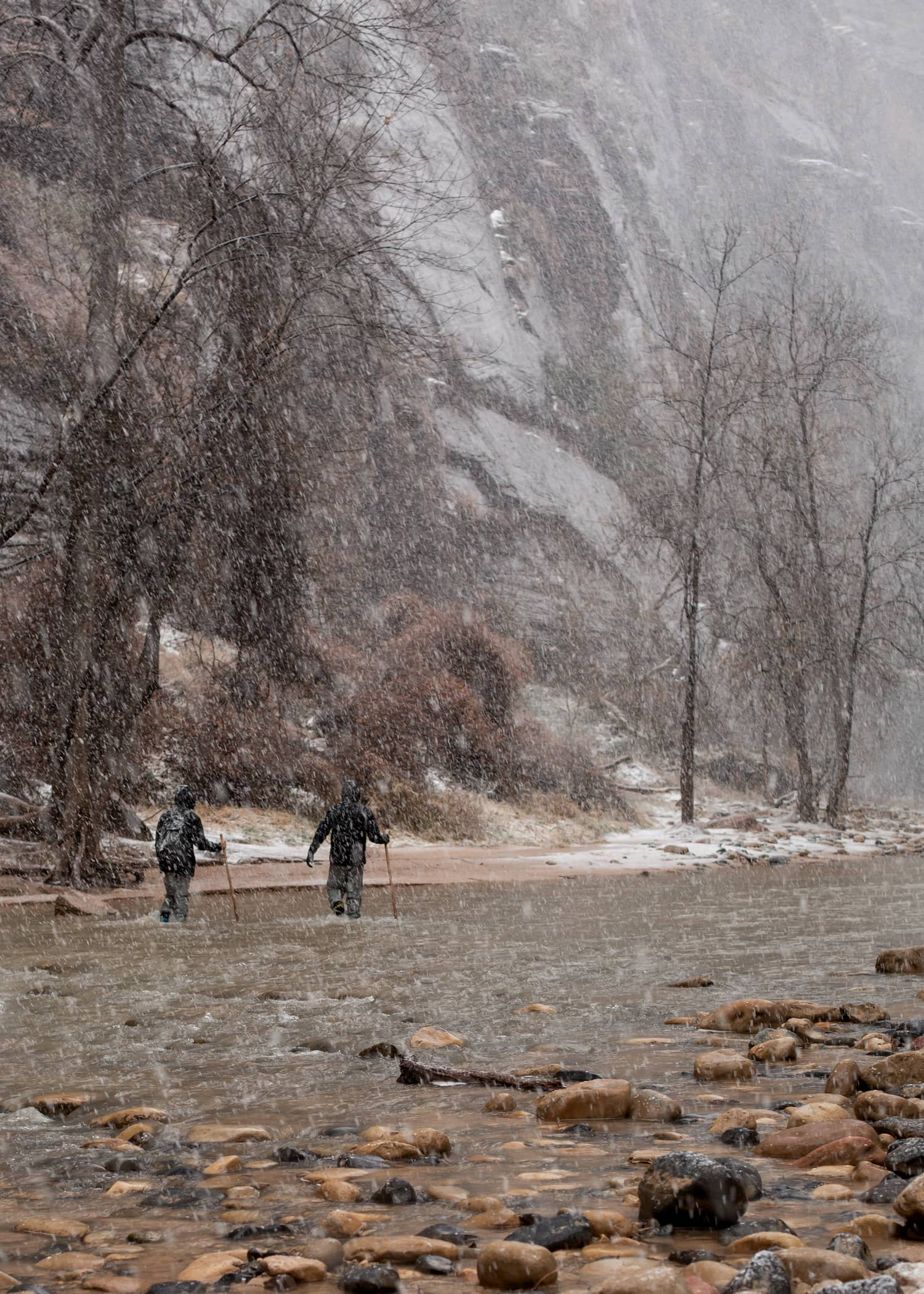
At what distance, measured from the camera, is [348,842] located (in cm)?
1414

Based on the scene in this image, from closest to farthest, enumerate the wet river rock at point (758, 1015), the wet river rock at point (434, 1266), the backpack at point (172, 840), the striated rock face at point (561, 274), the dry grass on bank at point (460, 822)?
the wet river rock at point (434, 1266) → the wet river rock at point (758, 1015) → the backpack at point (172, 840) → the dry grass on bank at point (460, 822) → the striated rock face at point (561, 274)

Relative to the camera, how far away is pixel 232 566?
60.7 ft

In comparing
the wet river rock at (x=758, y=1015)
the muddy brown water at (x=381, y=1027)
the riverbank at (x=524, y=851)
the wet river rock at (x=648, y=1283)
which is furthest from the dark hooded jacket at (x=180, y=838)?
the wet river rock at (x=648, y=1283)

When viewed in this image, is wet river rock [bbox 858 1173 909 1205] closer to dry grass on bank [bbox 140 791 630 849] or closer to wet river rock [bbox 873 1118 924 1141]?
wet river rock [bbox 873 1118 924 1141]

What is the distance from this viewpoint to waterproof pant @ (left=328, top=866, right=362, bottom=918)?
14430mm

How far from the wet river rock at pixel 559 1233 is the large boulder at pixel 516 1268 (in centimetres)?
21

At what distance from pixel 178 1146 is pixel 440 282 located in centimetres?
4628

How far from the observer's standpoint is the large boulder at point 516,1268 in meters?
3.07

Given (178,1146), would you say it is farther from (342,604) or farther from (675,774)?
(675,774)

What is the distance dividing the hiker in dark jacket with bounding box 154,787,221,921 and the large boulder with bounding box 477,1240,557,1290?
431 inches

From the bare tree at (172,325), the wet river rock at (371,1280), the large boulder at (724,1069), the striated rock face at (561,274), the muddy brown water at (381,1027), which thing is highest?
the striated rock face at (561,274)

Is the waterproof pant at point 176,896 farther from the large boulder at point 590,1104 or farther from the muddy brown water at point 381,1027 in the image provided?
the large boulder at point 590,1104

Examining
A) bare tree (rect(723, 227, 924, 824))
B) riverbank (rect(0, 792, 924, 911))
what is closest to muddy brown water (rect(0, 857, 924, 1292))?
riverbank (rect(0, 792, 924, 911))

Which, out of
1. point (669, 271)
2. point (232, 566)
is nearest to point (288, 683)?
point (232, 566)
